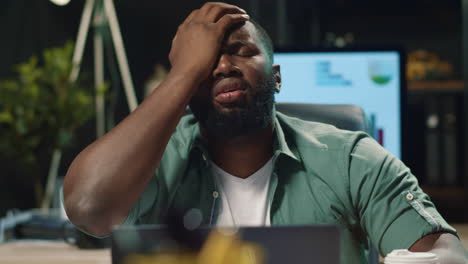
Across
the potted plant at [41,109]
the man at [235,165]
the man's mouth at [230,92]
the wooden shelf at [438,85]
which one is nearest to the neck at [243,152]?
the man at [235,165]

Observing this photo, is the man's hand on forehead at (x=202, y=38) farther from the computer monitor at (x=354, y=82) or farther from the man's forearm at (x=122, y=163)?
the computer monitor at (x=354, y=82)

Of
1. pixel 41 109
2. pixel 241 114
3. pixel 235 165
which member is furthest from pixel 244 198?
pixel 41 109

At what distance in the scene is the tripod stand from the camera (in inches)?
168

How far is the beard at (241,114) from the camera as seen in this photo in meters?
1.34

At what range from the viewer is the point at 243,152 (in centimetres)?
143

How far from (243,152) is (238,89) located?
17cm

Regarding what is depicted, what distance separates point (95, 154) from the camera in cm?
128

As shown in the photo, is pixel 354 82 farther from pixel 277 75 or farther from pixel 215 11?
pixel 215 11

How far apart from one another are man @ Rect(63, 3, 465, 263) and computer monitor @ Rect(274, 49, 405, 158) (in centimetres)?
50

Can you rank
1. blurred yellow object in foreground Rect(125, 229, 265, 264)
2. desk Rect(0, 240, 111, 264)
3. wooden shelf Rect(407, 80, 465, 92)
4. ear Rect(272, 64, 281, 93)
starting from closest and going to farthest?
blurred yellow object in foreground Rect(125, 229, 265, 264) → ear Rect(272, 64, 281, 93) → desk Rect(0, 240, 111, 264) → wooden shelf Rect(407, 80, 465, 92)

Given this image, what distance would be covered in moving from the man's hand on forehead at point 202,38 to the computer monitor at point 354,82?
614 millimetres

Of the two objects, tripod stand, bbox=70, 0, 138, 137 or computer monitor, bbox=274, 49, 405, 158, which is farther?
tripod stand, bbox=70, 0, 138, 137

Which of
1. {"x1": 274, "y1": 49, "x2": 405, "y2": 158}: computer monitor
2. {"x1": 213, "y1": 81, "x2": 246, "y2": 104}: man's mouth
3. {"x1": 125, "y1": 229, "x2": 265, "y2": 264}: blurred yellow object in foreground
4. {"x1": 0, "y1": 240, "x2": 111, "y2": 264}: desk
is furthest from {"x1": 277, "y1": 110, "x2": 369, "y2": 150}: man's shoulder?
{"x1": 125, "y1": 229, "x2": 265, "y2": 264}: blurred yellow object in foreground

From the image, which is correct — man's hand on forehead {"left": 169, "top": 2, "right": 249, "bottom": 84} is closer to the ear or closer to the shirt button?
the ear
